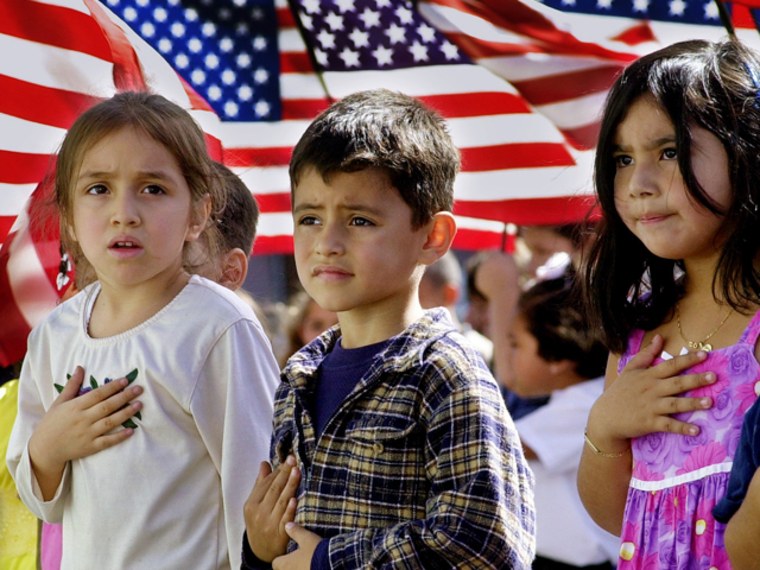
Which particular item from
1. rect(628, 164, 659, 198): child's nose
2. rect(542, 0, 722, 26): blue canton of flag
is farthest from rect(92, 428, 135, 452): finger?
rect(542, 0, 722, 26): blue canton of flag

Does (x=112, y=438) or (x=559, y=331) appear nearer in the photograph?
(x=112, y=438)

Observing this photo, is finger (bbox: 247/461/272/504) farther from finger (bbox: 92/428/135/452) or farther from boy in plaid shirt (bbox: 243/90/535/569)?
finger (bbox: 92/428/135/452)

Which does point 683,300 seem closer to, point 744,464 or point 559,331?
point 744,464

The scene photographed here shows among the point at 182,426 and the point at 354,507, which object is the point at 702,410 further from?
the point at 182,426

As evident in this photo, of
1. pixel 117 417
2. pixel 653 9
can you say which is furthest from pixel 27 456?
pixel 653 9

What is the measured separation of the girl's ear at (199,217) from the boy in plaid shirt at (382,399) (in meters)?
0.51

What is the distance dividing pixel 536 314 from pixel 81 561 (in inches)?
106

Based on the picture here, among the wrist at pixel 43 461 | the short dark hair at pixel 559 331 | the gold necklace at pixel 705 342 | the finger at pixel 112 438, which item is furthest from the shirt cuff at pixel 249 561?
the short dark hair at pixel 559 331

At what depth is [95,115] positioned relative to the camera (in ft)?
10.8

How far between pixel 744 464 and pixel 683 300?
0.57 meters

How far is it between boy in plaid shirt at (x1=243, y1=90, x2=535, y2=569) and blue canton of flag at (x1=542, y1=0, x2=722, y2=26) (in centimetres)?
182

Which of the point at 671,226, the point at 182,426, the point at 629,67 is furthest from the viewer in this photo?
the point at 182,426

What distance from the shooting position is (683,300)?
2.83 meters

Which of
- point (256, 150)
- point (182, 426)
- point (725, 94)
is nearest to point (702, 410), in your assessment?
point (725, 94)
